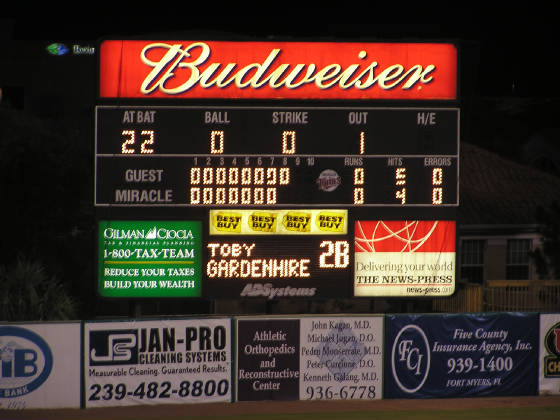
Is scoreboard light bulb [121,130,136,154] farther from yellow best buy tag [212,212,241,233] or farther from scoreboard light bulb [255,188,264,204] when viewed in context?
scoreboard light bulb [255,188,264,204]

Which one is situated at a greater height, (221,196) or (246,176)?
(246,176)

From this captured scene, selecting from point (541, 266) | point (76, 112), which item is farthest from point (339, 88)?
point (76, 112)

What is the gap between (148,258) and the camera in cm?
1320

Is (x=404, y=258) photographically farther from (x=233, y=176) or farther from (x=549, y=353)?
(x=549, y=353)

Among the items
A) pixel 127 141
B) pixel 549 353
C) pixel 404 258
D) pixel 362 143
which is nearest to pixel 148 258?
pixel 127 141

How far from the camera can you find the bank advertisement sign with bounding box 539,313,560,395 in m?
14.4

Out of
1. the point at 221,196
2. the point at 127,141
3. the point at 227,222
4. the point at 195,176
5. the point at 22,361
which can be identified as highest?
the point at 127,141

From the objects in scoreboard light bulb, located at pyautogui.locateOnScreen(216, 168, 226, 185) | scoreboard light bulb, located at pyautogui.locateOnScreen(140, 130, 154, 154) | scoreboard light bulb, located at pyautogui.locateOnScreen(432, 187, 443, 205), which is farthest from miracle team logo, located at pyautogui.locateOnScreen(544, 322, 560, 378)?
scoreboard light bulb, located at pyautogui.locateOnScreen(140, 130, 154, 154)

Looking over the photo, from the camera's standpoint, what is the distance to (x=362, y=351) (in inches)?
547

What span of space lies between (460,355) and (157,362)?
196 inches

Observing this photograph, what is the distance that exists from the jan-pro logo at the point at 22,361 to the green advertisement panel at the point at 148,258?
1225mm

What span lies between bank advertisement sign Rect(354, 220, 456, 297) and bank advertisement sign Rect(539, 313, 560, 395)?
199 centimetres

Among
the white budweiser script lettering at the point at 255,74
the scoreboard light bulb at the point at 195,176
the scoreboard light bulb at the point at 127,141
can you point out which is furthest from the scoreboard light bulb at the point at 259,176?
the scoreboard light bulb at the point at 127,141

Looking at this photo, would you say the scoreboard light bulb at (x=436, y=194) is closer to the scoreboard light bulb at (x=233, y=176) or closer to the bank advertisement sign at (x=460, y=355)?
the bank advertisement sign at (x=460, y=355)
